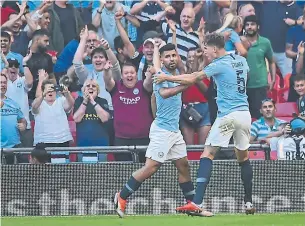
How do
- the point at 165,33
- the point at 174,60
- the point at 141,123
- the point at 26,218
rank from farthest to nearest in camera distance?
the point at 165,33, the point at 141,123, the point at 26,218, the point at 174,60

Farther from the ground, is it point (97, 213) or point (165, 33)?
point (165, 33)

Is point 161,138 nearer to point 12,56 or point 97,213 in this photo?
point 97,213

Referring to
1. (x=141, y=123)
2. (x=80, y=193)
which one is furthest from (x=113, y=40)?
(x=80, y=193)

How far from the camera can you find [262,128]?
13.5 meters

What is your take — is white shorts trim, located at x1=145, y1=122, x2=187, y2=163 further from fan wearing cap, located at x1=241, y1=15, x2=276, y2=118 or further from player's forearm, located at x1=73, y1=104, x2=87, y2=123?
fan wearing cap, located at x1=241, y1=15, x2=276, y2=118

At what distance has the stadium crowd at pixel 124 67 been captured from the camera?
13.5 meters

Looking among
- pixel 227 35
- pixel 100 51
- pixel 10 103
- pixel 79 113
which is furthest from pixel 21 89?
pixel 227 35

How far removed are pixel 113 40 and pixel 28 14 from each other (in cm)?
159

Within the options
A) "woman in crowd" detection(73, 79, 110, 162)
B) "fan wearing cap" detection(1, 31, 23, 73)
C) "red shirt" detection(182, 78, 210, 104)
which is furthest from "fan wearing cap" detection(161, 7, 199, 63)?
"fan wearing cap" detection(1, 31, 23, 73)

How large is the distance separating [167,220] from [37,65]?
4.62 metres

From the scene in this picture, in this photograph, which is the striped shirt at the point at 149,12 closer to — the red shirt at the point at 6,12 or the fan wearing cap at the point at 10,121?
the red shirt at the point at 6,12

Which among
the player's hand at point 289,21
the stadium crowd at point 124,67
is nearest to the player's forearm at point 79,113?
the stadium crowd at point 124,67

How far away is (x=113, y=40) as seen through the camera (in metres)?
14.9

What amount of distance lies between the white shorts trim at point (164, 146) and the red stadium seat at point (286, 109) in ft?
12.1
